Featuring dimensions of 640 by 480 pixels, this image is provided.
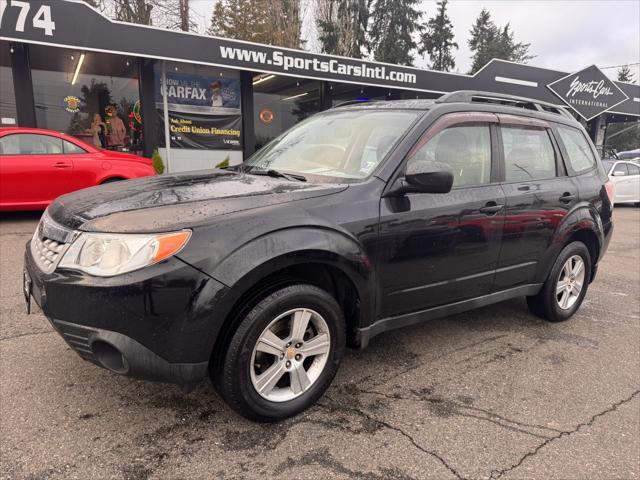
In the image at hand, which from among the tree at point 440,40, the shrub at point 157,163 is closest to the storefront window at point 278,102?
the shrub at point 157,163

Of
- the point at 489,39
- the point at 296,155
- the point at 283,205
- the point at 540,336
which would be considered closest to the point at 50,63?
the point at 296,155

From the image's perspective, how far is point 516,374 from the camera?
316 centimetres

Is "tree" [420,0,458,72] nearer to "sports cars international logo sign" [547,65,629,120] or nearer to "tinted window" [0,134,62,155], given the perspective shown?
"sports cars international logo sign" [547,65,629,120]

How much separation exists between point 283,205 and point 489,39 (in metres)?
60.0

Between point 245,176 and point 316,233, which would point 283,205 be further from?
point 245,176

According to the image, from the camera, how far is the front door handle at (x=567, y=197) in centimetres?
383

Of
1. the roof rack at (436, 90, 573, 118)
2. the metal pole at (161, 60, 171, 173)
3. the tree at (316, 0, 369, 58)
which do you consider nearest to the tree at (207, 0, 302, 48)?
the tree at (316, 0, 369, 58)

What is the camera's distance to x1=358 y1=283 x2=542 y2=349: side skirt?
2.79 meters

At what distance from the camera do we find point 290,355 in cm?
247

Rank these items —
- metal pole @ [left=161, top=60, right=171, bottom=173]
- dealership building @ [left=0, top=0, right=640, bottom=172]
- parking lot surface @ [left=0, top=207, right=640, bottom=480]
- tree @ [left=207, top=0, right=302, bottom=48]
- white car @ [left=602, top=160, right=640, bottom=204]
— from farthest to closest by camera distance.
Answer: tree @ [left=207, top=0, right=302, bottom=48] < white car @ [left=602, top=160, right=640, bottom=204] < metal pole @ [left=161, top=60, right=171, bottom=173] < dealership building @ [left=0, top=0, right=640, bottom=172] < parking lot surface @ [left=0, top=207, right=640, bottom=480]

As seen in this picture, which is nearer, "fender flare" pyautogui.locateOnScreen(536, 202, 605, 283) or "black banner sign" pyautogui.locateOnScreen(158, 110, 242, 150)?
"fender flare" pyautogui.locateOnScreen(536, 202, 605, 283)

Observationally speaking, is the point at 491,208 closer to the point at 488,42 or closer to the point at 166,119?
the point at 166,119

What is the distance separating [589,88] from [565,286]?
19.7 metres

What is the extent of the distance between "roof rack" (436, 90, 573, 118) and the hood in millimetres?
1296
